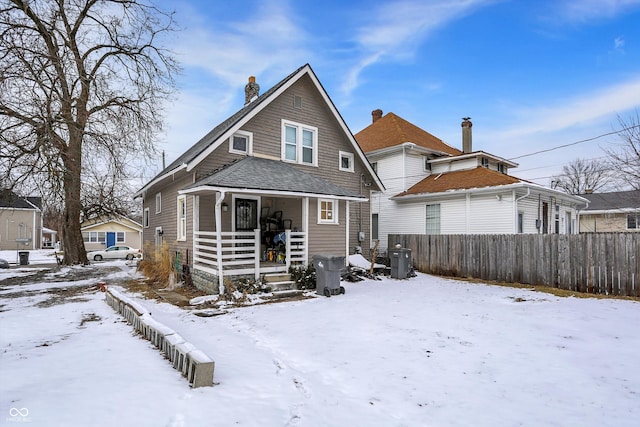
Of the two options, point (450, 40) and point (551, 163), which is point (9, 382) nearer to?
point (450, 40)

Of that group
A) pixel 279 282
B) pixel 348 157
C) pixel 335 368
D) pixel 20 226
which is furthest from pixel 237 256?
pixel 20 226

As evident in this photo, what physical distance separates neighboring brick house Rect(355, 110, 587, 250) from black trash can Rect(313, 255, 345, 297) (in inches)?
288

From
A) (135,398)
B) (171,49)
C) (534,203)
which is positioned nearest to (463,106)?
(534,203)

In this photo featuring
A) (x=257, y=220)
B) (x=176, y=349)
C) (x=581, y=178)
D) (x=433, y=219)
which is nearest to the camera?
(x=176, y=349)

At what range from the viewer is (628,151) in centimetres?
1698

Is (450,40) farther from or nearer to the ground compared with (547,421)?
farther from the ground

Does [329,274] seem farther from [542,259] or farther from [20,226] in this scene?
[20,226]

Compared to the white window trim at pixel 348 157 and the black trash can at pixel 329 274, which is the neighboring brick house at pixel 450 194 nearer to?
the white window trim at pixel 348 157

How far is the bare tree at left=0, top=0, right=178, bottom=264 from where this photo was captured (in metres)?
11.5

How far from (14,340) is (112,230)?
114 feet

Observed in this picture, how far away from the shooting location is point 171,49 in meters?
17.3

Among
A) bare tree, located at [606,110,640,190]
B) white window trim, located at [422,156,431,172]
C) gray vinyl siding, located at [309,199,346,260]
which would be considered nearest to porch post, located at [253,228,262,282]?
gray vinyl siding, located at [309,199,346,260]

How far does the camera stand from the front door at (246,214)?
1205 cm

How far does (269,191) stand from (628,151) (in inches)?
714
